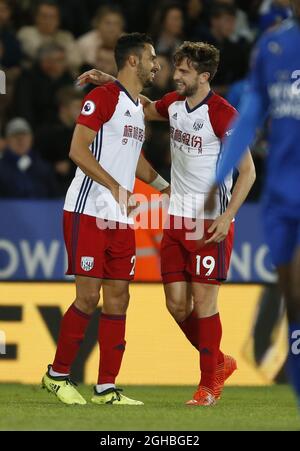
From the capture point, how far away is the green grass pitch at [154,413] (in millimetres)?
6848

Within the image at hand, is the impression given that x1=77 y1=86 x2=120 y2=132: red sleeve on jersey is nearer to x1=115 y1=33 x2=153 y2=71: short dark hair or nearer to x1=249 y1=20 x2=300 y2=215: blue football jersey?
x1=115 y1=33 x2=153 y2=71: short dark hair

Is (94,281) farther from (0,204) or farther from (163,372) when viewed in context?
(0,204)

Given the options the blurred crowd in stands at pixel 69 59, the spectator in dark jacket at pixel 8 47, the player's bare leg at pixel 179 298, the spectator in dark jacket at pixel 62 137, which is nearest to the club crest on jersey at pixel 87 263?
the player's bare leg at pixel 179 298

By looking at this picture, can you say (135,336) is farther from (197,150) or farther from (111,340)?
(197,150)

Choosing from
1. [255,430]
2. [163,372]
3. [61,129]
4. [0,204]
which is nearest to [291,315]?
[255,430]

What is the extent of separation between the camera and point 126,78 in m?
8.23

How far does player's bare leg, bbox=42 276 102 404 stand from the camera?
26.4 feet

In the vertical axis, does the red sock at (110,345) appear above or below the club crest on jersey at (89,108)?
below

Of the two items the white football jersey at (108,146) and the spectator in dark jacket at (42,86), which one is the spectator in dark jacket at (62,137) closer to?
the spectator in dark jacket at (42,86)

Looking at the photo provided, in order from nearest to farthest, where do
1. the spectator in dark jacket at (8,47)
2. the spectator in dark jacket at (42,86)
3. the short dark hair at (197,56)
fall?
the short dark hair at (197,56), the spectator in dark jacket at (42,86), the spectator in dark jacket at (8,47)

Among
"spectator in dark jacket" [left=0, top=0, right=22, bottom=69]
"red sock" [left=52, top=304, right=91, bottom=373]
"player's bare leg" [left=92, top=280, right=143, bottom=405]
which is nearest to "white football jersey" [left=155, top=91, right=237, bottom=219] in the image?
"player's bare leg" [left=92, top=280, right=143, bottom=405]

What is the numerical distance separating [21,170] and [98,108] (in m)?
4.29

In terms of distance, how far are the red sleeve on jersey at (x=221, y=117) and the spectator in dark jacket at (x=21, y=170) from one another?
4216mm

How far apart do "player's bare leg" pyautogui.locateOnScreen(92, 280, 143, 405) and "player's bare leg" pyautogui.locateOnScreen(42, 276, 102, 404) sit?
95 millimetres
